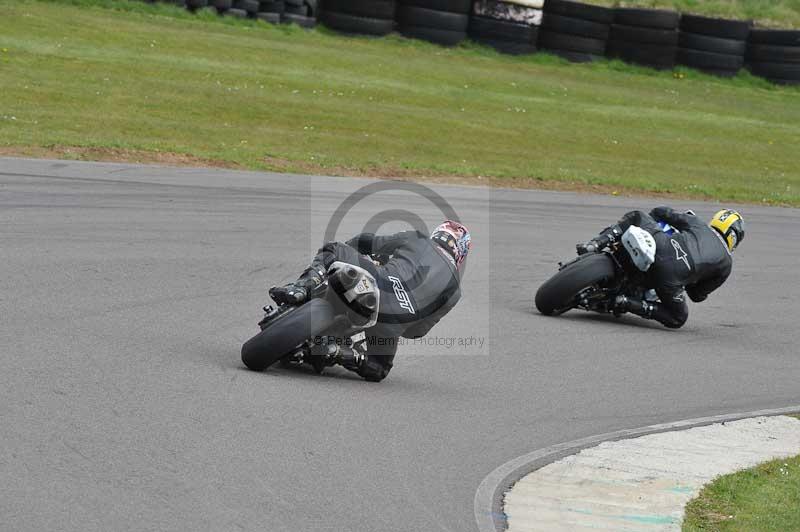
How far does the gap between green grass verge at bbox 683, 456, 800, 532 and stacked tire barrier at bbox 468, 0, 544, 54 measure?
2299 centimetres

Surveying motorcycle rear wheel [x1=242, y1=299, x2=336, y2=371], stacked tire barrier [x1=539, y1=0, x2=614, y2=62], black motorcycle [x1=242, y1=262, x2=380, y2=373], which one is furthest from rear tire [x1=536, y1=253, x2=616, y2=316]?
stacked tire barrier [x1=539, y1=0, x2=614, y2=62]

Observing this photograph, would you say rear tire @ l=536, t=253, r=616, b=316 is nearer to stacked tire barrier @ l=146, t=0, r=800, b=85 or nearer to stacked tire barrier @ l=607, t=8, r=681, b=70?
stacked tire barrier @ l=146, t=0, r=800, b=85

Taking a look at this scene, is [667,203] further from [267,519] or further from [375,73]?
[267,519]

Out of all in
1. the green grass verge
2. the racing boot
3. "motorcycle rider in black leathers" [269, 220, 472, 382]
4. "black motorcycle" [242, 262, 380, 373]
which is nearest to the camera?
the green grass verge

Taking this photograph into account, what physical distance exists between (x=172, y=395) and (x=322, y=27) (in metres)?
22.7

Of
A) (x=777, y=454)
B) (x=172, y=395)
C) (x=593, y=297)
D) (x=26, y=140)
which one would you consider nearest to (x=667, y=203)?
(x=593, y=297)

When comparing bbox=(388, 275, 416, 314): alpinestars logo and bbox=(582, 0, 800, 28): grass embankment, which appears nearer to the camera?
bbox=(388, 275, 416, 314): alpinestars logo

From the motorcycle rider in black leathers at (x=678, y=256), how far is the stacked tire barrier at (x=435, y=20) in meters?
18.6

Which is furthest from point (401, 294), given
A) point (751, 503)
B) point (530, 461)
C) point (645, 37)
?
point (645, 37)

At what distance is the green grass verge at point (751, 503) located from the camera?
5934mm

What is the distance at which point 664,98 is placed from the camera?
28.2 metres

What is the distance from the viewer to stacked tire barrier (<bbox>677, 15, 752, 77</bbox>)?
2925 cm

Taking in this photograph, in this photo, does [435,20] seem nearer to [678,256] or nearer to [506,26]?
[506,26]

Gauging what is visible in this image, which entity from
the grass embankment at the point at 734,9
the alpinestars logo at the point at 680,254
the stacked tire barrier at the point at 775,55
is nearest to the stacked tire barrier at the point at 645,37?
the stacked tire barrier at the point at 775,55
